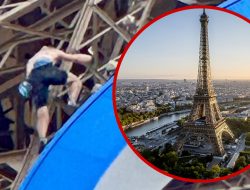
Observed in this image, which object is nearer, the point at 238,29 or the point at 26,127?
the point at 238,29

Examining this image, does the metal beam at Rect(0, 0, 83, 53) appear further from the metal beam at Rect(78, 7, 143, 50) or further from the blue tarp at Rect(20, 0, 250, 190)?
the blue tarp at Rect(20, 0, 250, 190)

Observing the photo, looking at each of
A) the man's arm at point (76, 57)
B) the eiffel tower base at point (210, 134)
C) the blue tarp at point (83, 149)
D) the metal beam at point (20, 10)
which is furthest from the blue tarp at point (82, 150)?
the metal beam at point (20, 10)

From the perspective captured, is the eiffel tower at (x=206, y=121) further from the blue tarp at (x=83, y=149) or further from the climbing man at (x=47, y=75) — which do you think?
the climbing man at (x=47, y=75)

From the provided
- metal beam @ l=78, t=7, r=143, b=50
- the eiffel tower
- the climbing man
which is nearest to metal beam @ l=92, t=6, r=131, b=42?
metal beam @ l=78, t=7, r=143, b=50

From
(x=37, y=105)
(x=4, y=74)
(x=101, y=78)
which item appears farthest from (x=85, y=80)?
(x=4, y=74)

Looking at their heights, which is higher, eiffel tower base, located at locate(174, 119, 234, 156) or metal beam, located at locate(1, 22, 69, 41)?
metal beam, located at locate(1, 22, 69, 41)

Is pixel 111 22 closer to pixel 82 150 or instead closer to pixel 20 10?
pixel 20 10

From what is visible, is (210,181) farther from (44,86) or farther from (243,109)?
(44,86)

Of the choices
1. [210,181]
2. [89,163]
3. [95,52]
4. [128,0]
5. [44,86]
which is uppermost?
[128,0]
